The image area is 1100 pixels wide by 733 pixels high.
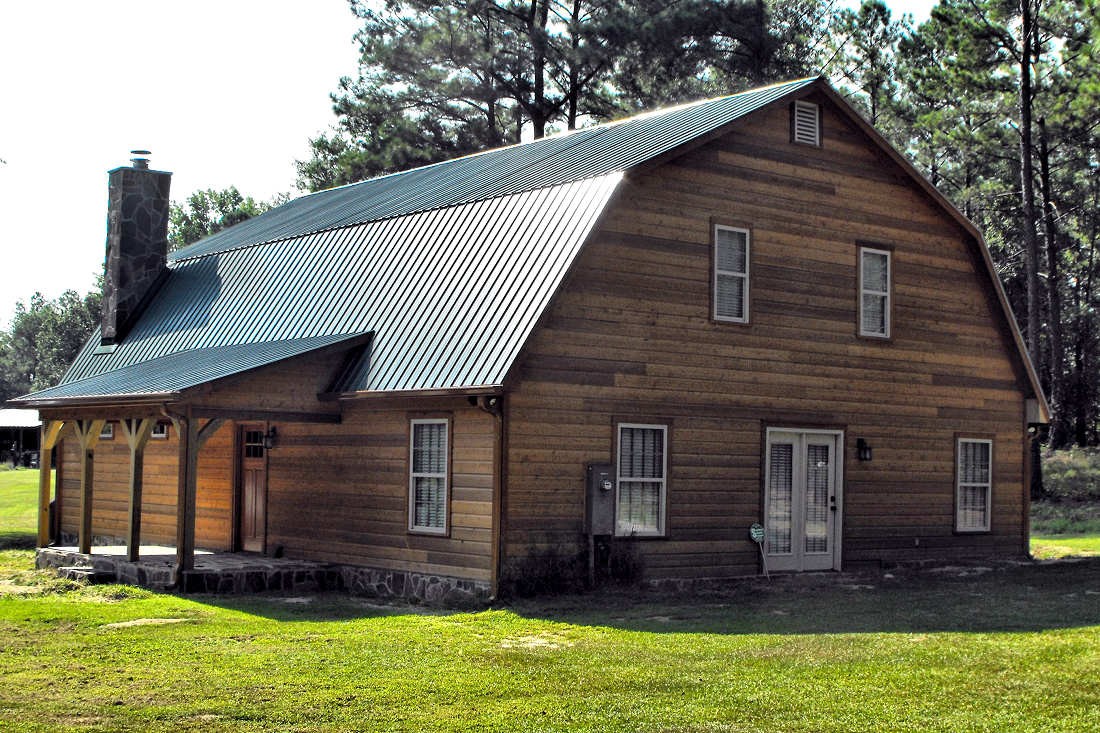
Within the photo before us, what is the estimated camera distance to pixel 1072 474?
3406cm

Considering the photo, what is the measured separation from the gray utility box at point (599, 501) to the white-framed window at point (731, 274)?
288cm

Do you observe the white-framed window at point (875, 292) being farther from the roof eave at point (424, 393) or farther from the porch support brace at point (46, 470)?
the porch support brace at point (46, 470)

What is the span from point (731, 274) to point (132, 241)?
39.5 ft

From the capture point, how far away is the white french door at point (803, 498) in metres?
17.8

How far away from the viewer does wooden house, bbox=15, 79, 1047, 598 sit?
15883 mm

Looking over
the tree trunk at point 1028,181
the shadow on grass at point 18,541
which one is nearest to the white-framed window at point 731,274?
the shadow on grass at point 18,541

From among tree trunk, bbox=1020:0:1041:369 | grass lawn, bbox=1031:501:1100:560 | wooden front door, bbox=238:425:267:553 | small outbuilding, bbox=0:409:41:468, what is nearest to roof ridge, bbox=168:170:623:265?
wooden front door, bbox=238:425:267:553

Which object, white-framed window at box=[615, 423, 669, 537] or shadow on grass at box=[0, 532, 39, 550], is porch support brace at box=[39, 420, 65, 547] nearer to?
shadow on grass at box=[0, 532, 39, 550]

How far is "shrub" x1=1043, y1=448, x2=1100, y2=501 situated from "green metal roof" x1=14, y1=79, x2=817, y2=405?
17.0 metres

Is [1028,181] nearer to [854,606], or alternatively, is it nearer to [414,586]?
[854,606]

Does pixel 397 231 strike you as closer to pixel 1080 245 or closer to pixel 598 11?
pixel 598 11

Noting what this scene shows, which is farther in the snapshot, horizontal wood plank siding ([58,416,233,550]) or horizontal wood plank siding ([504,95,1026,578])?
horizontal wood plank siding ([58,416,233,550])

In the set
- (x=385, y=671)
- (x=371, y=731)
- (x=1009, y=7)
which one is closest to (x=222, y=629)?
(x=385, y=671)

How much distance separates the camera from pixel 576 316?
1591 cm
